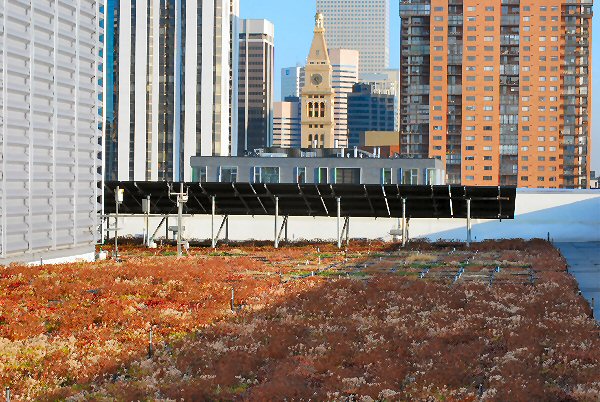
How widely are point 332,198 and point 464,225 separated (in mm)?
16361

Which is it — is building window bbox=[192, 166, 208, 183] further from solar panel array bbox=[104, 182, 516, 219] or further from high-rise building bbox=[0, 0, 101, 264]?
high-rise building bbox=[0, 0, 101, 264]

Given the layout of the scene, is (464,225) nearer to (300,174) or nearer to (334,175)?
(334,175)

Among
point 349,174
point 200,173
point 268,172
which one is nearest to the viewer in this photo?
point 349,174

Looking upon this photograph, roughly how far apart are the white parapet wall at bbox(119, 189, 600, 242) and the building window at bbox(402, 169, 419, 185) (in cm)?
2595

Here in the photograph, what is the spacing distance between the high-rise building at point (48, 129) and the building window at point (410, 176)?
59217mm

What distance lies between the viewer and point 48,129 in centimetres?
4897

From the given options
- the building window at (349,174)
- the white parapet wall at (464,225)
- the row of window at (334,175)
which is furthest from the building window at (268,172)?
the white parapet wall at (464,225)

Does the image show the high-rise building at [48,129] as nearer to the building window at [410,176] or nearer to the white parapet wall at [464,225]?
the white parapet wall at [464,225]

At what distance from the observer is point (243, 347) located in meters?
25.7

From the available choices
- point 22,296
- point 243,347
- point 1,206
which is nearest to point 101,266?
point 1,206

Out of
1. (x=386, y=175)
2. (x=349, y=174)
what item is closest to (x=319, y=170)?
(x=349, y=174)

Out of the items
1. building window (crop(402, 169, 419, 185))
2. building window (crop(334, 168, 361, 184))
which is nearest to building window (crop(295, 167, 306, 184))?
building window (crop(334, 168, 361, 184))

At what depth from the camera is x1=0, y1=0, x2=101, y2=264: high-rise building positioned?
4500 centimetres

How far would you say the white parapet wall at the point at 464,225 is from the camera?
81.7 meters
